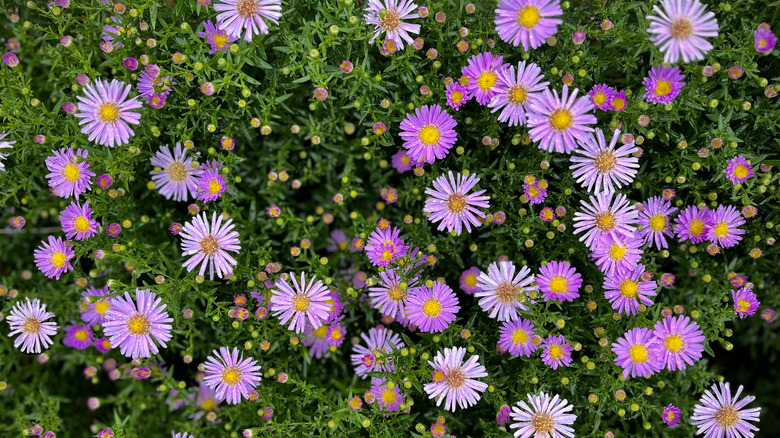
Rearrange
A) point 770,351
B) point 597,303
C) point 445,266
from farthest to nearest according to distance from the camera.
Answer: point 770,351
point 445,266
point 597,303

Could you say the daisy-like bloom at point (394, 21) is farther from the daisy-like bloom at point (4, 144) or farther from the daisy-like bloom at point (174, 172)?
the daisy-like bloom at point (4, 144)

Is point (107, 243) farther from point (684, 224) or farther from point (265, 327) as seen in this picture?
point (684, 224)

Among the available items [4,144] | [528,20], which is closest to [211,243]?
[4,144]

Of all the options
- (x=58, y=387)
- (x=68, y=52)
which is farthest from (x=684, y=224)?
(x=58, y=387)

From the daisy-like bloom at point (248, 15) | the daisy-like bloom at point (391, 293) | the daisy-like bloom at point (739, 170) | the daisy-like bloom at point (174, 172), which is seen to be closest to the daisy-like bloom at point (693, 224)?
the daisy-like bloom at point (739, 170)

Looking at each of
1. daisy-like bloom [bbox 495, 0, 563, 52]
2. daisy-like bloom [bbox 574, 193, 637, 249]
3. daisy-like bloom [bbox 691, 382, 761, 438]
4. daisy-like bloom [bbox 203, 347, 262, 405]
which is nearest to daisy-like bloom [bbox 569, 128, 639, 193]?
daisy-like bloom [bbox 574, 193, 637, 249]

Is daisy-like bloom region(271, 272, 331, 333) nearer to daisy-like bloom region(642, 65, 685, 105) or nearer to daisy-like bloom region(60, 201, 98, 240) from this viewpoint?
daisy-like bloom region(60, 201, 98, 240)
